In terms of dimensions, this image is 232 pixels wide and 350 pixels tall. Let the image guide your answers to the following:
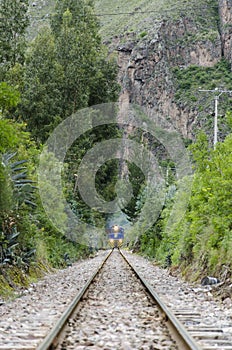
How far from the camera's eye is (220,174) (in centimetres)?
1580

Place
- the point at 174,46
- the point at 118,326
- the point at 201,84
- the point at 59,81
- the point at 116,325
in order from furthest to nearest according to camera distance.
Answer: the point at 174,46 < the point at 201,84 < the point at 59,81 < the point at 116,325 < the point at 118,326

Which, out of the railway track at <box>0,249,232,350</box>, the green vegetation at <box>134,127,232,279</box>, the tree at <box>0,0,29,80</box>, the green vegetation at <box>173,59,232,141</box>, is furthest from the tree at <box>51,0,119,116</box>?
the green vegetation at <box>173,59,232,141</box>

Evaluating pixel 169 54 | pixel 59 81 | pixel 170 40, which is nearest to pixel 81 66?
pixel 59 81

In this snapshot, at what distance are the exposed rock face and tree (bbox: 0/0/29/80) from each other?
98.3 meters

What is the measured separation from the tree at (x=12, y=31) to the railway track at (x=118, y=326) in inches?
937

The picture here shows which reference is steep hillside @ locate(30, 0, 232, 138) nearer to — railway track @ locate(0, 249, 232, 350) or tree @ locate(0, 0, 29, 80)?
tree @ locate(0, 0, 29, 80)

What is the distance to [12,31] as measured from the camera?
113 feet

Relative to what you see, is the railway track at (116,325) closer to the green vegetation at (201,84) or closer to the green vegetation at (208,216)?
the green vegetation at (208,216)

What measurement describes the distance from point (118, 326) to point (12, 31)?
95.0 feet

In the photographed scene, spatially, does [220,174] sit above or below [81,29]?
below

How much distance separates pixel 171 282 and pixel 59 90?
70.5ft

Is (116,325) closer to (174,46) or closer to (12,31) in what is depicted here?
(12,31)

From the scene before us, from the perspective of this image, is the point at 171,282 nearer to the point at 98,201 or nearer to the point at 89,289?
the point at 89,289

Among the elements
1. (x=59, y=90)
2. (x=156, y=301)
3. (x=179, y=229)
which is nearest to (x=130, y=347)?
(x=156, y=301)
